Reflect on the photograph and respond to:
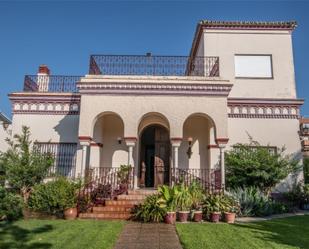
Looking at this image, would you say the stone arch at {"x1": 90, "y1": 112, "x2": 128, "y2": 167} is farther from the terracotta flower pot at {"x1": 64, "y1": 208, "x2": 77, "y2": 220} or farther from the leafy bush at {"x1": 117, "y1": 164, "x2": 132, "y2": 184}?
the terracotta flower pot at {"x1": 64, "y1": 208, "x2": 77, "y2": 220}

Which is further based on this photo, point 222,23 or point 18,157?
point 222,23

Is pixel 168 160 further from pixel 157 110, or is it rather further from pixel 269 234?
pixel 269 234

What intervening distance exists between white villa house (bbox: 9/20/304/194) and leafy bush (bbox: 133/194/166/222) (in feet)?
6.82

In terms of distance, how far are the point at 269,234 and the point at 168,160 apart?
653cm

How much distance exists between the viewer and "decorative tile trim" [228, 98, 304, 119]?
527 inches

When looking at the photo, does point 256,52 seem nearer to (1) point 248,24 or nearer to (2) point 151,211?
(1) point 248,24

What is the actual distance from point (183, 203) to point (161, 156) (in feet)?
14.6

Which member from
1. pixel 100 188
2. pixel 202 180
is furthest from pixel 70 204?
pixel 202 180

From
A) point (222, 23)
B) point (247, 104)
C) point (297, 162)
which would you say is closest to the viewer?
point (297, 162)

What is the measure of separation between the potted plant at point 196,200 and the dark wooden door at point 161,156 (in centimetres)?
287

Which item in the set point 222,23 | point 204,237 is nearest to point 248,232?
point 204,237

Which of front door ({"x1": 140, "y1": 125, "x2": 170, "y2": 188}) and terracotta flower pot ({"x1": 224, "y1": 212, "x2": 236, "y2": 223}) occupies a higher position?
front door ({"x1": 140, "y1": 125, "x2": 170, "y2": 188})

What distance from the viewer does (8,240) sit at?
6.55 meters

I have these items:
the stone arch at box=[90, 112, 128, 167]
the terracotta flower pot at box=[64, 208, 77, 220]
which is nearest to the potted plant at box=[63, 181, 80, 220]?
the terracotta flower pot at box=[64, 208, 77, 220]
